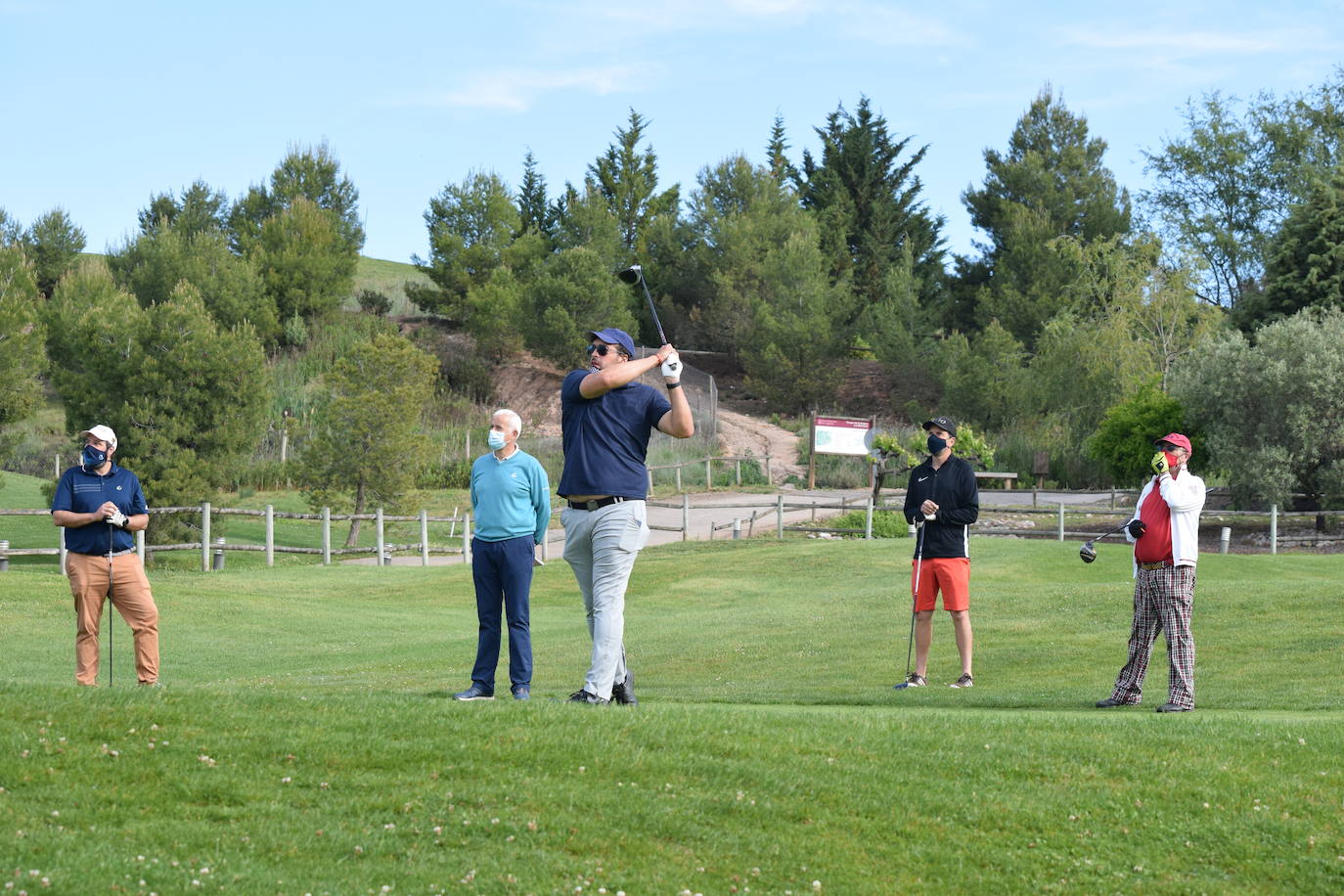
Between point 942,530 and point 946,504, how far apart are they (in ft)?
0.88

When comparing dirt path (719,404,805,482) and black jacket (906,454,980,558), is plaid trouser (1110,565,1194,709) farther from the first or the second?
dirt path (719,404,805,482)

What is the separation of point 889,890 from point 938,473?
21.5ft

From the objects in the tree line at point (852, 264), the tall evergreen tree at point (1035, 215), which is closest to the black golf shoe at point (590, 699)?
the tree line at point (852, 264)

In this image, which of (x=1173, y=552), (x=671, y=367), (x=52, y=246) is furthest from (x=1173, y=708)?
(x=52, y=246)

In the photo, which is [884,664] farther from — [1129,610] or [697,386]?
[697,386]

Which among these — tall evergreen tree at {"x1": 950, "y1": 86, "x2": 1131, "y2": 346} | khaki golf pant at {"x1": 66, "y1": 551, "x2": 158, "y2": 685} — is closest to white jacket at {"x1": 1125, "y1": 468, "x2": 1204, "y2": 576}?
khaki golf pant at {"x1": 66, "y1": 551, "x2": 158, "y2": 685}

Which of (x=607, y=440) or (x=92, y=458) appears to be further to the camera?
(x=92, y=458)

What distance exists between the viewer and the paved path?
36562 mm

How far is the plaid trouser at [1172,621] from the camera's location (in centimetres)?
1026

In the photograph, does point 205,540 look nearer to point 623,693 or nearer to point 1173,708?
point 623,693

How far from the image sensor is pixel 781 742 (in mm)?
7516

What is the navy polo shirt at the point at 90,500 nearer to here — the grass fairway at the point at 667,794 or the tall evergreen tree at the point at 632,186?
the grass fairway at the point at 667,794

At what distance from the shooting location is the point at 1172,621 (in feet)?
33.7

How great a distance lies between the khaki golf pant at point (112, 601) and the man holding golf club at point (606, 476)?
4.19 metres
